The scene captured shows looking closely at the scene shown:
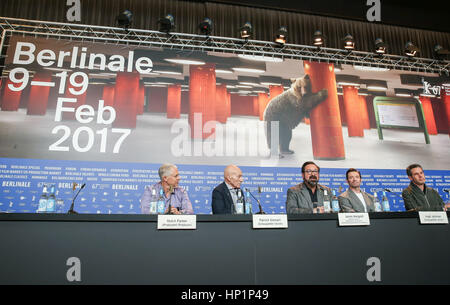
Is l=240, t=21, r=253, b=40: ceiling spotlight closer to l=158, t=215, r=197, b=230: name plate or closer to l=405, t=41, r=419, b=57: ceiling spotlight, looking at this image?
l=405, t=41, r=419, b=57: ceiling spotlight

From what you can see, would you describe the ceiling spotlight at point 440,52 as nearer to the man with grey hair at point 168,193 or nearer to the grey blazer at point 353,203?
the grey blazer at point 353,203

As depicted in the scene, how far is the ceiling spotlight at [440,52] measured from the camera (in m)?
4.80

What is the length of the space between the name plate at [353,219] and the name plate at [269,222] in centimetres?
29

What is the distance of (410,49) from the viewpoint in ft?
15.3

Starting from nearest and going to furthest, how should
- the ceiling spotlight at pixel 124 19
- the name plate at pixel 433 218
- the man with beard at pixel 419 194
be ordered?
the name plate at pixel 433 218
the man with beard at pixel 419 194
the ceiling spotlight at pixel 124 19

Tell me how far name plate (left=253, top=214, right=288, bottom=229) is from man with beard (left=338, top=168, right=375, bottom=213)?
1.48m

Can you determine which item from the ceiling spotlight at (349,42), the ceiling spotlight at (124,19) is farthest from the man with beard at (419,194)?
the ceiling spotlight at (124,19)

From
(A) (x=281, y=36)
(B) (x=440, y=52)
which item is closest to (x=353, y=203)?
(A) (x=281, y=36)

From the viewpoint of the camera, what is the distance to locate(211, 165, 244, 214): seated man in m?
2.53

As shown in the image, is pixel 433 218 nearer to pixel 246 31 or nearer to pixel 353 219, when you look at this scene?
pixel 353 219

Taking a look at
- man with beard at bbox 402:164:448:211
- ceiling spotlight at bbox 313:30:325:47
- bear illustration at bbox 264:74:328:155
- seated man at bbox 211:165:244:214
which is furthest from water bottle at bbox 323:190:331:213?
ceiling spotlight at bbox 313:30:325:47

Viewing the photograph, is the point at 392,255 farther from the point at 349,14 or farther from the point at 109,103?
the point at 349,14

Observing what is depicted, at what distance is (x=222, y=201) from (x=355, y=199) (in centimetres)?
123

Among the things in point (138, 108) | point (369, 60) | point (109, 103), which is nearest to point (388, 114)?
point (369, 60)
